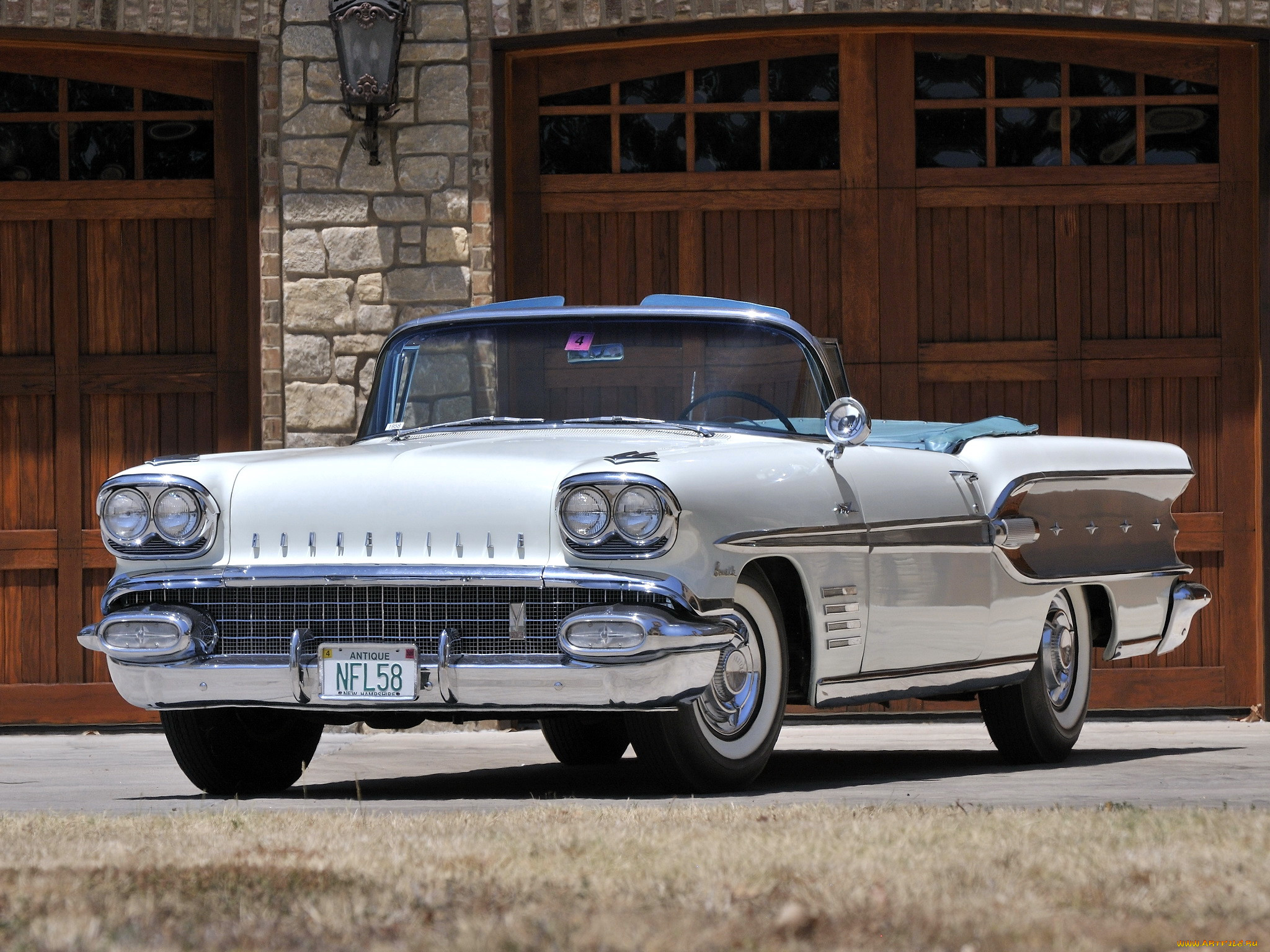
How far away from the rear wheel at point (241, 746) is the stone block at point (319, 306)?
3595 mm

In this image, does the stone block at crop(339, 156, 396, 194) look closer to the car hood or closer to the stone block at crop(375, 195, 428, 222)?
the stone block at crop(375, 195, 428, 222)

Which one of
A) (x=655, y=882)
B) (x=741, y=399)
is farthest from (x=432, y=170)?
(x=655, y=882)

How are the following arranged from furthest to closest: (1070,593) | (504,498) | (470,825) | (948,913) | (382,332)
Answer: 1. (382,332)
2. (1070,593)
3. (504,498)
4. (470,825)
5. (948,913)

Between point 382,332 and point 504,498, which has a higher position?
point 382,332

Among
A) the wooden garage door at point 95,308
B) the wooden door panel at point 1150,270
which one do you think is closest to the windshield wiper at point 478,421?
the wooden garage door at point 95,308

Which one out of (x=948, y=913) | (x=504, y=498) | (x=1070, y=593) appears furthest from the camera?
(x=1070, y=593)

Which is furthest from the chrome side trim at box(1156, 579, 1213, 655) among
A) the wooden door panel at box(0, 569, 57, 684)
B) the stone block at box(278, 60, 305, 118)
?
the wooden door panel at box(0, 569, 57, 684)

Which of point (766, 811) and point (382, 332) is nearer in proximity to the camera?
point (766, 811)

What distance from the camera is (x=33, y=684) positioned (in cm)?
1005

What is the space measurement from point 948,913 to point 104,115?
26.5 ft

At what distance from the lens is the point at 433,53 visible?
9797 mm

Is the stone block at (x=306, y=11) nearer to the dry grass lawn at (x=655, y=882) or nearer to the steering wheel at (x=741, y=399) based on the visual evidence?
the steering wheel at (x=741, y=399)

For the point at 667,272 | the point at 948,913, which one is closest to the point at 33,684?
the point at 667,272

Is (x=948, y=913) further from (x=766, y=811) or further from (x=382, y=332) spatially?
(x=382, y=332)
